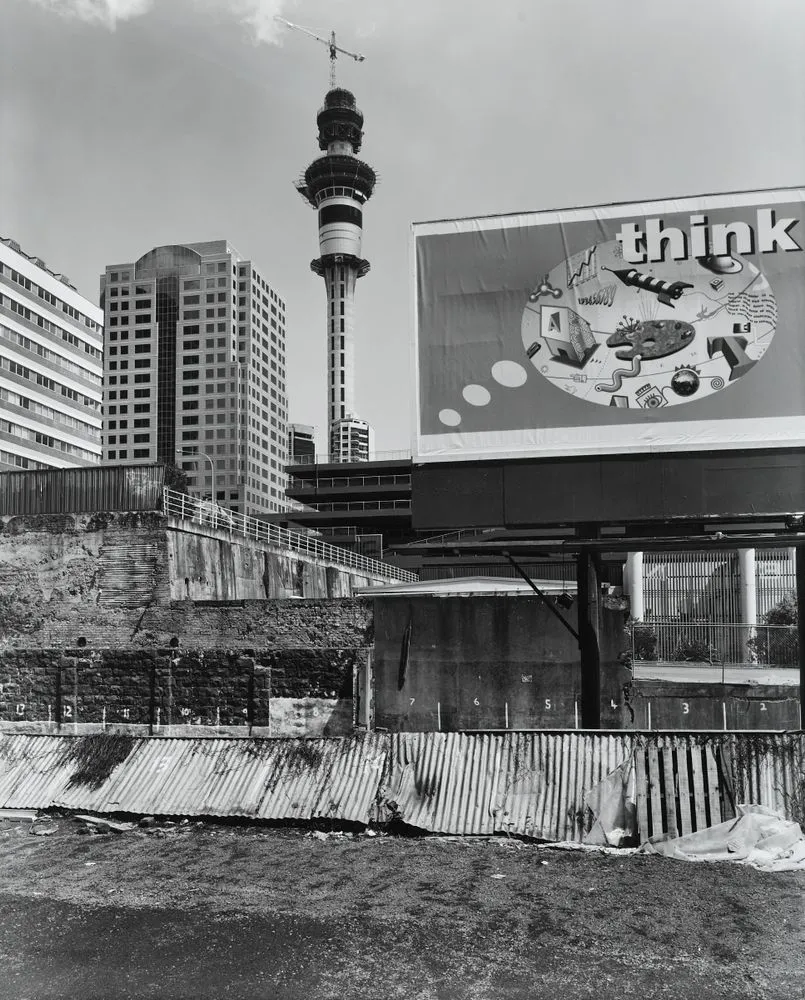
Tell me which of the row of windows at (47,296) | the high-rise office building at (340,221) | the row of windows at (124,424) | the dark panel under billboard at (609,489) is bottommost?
the dark panel under billboard at (609,489)

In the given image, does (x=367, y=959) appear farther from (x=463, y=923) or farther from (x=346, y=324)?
(x=346, y=324)

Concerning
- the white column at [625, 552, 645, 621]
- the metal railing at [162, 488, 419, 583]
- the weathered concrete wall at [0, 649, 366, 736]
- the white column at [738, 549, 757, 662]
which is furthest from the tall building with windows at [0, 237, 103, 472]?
the weathered concrete wall at [0, 649, 366, 736]

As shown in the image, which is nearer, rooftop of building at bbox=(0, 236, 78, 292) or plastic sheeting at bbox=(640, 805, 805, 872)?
plastic sheeting at bbox=(640, 805, 805, 872)

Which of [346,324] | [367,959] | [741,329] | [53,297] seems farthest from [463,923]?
[346,324]

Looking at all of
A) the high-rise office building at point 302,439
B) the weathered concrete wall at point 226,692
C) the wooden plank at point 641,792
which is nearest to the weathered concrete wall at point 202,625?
the weathered concrete wall at point 226,692

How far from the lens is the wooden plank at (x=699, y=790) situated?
1214 cm

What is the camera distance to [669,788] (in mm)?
12406

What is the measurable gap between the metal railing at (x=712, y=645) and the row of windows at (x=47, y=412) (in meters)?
79.5

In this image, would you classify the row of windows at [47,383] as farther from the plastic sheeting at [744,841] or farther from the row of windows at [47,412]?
the plastic sheeting at [744,841]

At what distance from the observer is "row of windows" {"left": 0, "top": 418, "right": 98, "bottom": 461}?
98750mm

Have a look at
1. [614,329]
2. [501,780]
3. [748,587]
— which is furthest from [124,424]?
[501,780]

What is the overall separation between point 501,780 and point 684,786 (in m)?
2.59

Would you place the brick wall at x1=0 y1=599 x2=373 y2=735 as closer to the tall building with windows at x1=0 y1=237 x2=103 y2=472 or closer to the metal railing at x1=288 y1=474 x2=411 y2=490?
the metal railing at x1=288 y1=474 x2=411 y2=490

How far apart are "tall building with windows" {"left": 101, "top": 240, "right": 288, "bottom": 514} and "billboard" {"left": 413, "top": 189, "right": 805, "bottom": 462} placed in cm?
14443
